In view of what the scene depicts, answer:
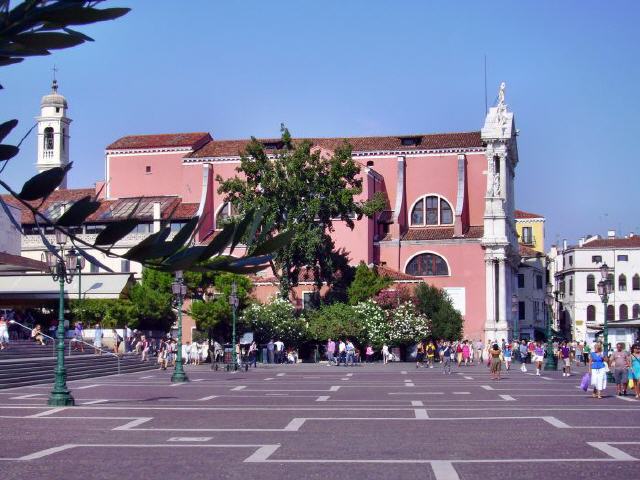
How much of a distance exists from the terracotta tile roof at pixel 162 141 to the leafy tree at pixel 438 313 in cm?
1992

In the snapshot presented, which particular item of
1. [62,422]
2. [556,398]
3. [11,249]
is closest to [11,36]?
[62,422]

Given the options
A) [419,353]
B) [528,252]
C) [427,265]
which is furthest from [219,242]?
[528,252]

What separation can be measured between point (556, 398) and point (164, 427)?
12264 mm

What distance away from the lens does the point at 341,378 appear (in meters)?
41.7

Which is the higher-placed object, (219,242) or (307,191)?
(307,191)

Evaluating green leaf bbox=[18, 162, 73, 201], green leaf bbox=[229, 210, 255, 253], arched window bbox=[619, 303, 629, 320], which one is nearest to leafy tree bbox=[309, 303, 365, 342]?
arched window bbox=[619, 303, 629, 320]

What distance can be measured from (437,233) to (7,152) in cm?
6536

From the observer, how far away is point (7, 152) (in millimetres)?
3102

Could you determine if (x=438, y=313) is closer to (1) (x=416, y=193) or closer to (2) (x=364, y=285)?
(2) (x=364, y=285)

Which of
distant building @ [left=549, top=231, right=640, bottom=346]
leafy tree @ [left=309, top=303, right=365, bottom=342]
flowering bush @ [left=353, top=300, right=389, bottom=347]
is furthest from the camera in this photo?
distant building @ [left=549, top=231, right=640, bottom=346]

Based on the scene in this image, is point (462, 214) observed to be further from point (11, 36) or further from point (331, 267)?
point (11, 36)

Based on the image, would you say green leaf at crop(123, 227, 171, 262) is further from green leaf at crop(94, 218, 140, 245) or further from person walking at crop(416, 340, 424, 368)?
person walking at crop(416, 340, 424, 368)

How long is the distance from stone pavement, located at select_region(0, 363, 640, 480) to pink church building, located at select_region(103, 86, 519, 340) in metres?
30.8

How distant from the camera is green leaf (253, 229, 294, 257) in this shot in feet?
10.9
